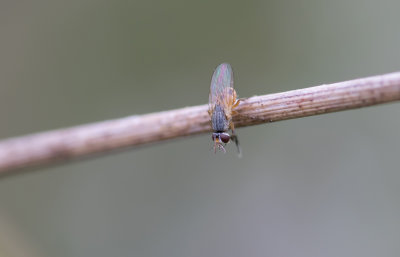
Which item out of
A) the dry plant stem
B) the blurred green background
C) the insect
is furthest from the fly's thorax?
the blurred green background

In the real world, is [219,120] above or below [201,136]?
below

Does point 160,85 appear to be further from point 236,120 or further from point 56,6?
point 236,120

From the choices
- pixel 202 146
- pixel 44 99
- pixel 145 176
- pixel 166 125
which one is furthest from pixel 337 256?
pixel 44 99

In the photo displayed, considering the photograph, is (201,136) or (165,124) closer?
(165,124)

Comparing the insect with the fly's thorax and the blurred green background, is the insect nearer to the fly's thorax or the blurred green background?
the fly's thorax

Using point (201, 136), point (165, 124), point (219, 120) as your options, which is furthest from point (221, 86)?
point (201, 136)

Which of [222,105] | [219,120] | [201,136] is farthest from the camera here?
[201,136]

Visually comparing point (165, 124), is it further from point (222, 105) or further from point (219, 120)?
point (222, 105)
